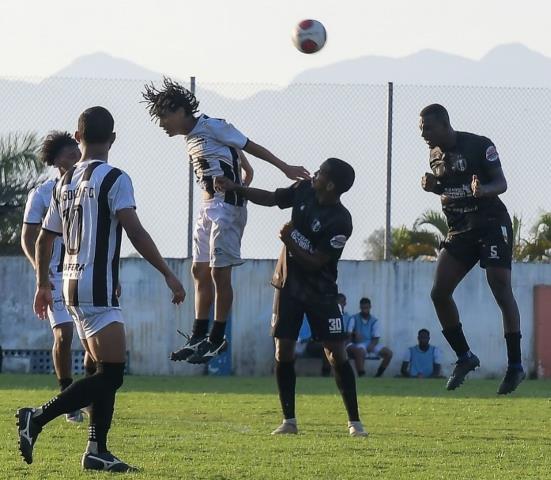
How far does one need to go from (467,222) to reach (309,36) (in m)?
3.24

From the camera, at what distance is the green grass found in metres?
9.46

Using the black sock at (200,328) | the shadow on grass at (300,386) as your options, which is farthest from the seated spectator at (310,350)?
the black sock at (200,328)

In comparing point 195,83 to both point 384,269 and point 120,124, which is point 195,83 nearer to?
point 120,124

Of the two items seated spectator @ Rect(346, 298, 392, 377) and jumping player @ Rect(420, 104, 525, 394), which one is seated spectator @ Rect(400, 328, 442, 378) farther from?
jumping player @ Rect(420, 104, 525, 394)

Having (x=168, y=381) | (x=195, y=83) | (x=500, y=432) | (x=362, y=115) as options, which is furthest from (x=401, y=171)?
(x=500, y=432)

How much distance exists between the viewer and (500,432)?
12570 millimetres

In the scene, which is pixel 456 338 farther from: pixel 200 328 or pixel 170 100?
pixel 170 100

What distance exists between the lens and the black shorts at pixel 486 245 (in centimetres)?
1261

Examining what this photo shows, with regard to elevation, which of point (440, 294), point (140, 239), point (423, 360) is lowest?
point (423, 360)

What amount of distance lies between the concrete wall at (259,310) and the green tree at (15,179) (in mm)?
859

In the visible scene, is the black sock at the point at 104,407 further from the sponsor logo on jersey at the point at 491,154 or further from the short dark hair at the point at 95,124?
the sponsor logo on jersey at the point at 491,154

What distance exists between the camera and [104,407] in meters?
9.72

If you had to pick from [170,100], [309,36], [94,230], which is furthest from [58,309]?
[309,36]

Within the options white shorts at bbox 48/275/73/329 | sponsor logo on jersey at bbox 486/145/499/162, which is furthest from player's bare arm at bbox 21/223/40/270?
sponsor logo on jersey at bbox 486/145/499/162
